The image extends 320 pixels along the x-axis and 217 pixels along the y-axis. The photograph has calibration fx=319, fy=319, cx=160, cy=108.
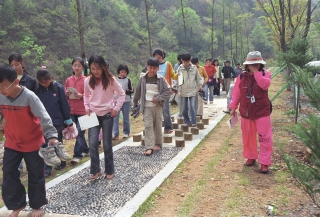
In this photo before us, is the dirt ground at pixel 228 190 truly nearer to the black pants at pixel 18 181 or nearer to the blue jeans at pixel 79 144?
the black pants at pixel 18 181

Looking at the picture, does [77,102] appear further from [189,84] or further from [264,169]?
[264,169]

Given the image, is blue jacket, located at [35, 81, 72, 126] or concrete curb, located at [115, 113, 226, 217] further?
blue jacket, located at [35, 81, 72, 126]

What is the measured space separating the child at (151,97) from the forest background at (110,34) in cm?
1994

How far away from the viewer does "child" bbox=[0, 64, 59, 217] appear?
3176 mm

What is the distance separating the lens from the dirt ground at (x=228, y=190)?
3531 millimetres

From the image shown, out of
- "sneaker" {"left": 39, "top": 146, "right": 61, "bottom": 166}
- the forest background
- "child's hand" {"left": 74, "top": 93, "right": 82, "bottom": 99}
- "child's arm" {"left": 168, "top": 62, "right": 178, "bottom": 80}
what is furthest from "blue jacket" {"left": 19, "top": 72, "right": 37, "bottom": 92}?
the forest background

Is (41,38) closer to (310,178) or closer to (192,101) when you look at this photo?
(192,101)

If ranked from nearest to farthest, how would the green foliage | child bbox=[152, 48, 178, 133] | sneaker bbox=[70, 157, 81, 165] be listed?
the green foliage < sneaker bbox=[70, 157, 81, 165] < child bbox=[152, 48, 178, 133]

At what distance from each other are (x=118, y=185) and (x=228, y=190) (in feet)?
4.80

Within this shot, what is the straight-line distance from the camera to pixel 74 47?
156 feet

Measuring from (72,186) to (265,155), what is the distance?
9.16 ft

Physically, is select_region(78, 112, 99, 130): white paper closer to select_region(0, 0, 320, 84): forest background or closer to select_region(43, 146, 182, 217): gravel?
select_region(43, 146, 182, 217): gravel

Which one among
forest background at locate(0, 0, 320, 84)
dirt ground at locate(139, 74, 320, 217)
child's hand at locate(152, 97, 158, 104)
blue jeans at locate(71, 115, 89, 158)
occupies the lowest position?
dirt ground at locate(139, 74, 320, 217)

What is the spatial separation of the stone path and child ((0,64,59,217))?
365 mm
